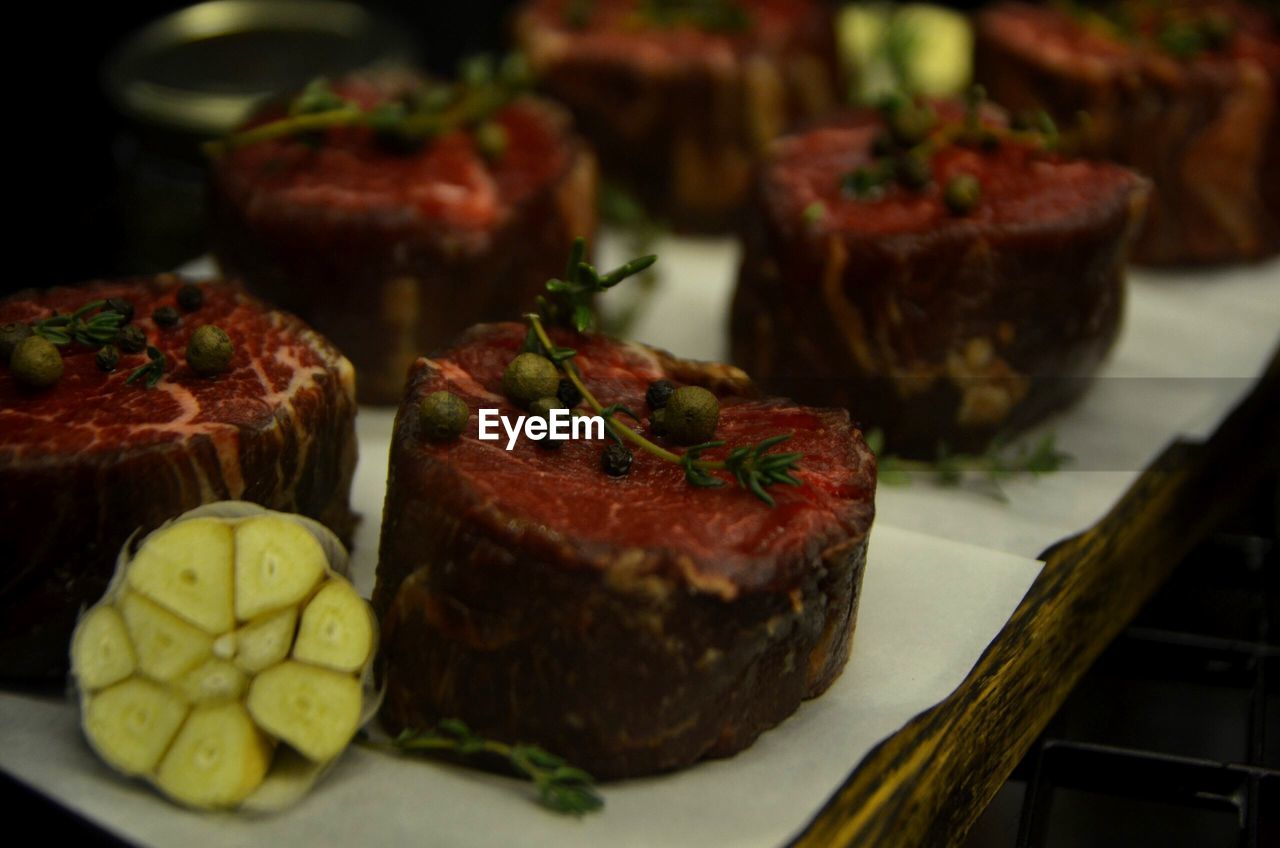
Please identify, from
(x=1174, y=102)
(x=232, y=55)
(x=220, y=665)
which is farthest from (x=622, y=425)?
(x=232, y=55)

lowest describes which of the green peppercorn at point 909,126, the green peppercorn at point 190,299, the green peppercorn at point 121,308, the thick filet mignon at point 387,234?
the thick filet mignon at point 387,234

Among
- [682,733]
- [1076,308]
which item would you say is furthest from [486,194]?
[682,733]

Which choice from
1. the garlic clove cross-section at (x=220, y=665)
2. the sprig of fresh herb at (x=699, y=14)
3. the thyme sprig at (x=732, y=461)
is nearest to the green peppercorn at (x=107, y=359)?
the garlic clove cross-section at (x=220, y=665)

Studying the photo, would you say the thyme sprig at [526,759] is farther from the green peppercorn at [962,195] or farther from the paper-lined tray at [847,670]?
the green peppercorn at [962,195]

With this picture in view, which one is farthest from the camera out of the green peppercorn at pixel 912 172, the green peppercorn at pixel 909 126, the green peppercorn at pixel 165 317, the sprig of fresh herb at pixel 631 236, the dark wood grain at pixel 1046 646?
the sprig of fresh herb at pixel 631 236

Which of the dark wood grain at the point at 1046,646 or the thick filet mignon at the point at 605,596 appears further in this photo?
the dark wood grain at the point at 1046,646

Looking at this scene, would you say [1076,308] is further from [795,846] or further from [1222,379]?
[795,846]

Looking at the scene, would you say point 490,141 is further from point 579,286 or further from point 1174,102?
point 1174,102

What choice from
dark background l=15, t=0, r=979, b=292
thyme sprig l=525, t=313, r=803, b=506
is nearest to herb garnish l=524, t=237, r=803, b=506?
thyme sprig l=525, t=313, r=803, b=506
